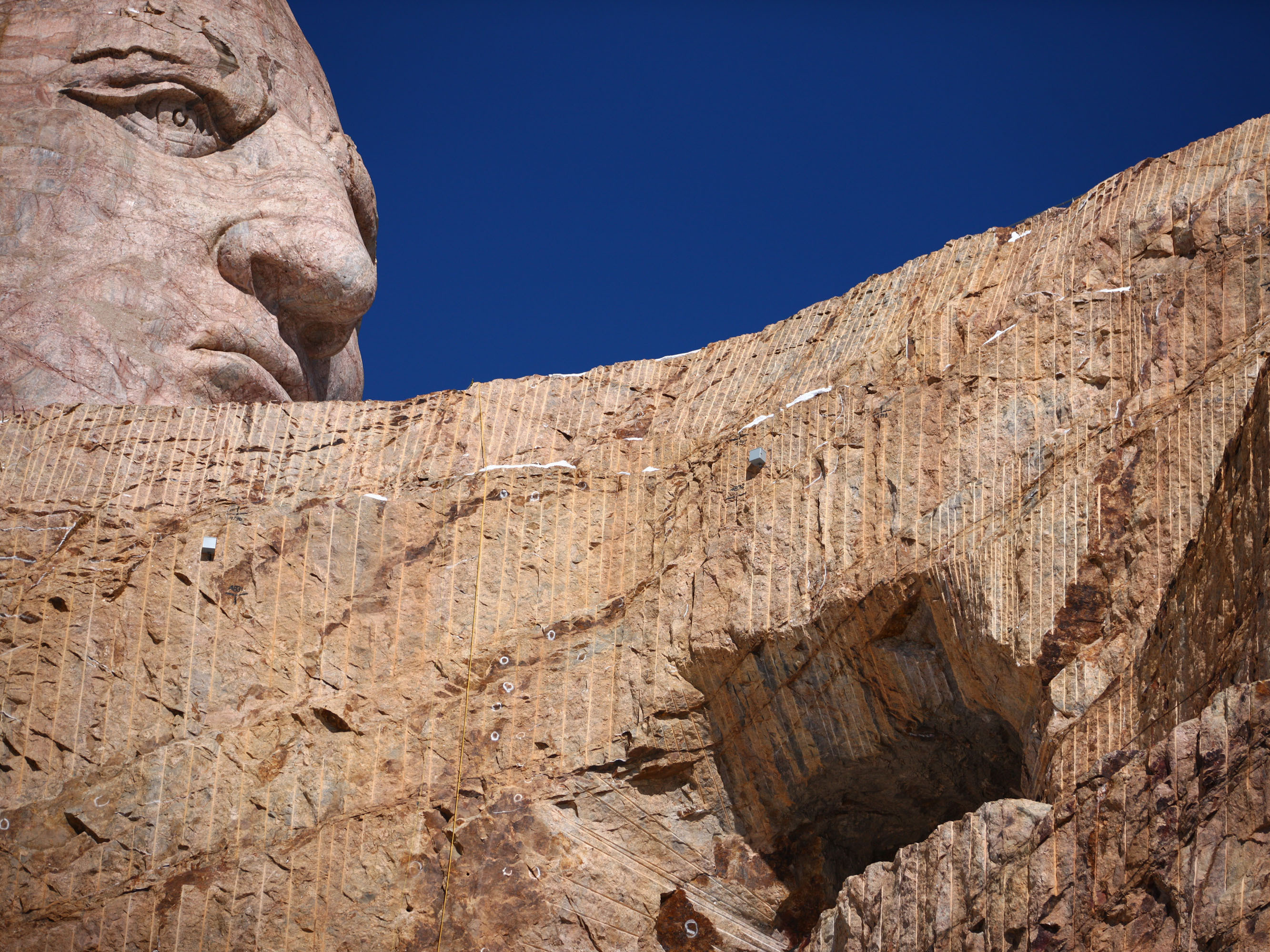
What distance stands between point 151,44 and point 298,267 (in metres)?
1.90

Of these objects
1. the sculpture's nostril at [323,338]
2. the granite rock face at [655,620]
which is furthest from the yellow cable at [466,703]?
the sculpture's nostril at [323,338]

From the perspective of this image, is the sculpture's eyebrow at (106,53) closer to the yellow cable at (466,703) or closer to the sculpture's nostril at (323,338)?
the sculpture's nostril at (323,338)

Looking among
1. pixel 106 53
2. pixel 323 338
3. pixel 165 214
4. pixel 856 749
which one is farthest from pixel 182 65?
pixel 856 749

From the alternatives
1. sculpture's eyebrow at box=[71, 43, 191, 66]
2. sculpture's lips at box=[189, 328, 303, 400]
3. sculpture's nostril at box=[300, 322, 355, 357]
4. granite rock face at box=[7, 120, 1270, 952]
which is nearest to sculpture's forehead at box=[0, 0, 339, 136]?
sculpture's eyebrow at box=[71, 43, 191, 66]

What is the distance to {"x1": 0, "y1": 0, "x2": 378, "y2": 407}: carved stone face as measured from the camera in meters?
9.73

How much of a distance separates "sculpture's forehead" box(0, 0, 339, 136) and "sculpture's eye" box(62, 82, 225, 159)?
13 cm

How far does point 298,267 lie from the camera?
10508 millimetres

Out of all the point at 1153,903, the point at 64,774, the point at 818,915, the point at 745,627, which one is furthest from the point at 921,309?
the point at 64,774

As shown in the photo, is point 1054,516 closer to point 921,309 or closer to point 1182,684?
point 1182,684

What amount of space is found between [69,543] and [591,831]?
11.0 feet

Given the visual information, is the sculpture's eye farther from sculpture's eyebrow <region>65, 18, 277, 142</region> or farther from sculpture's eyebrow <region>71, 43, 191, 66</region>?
sculpture's eyebrow <region>71, 43, 191, 66</region>

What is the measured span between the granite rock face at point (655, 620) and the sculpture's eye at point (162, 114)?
8.16 ft

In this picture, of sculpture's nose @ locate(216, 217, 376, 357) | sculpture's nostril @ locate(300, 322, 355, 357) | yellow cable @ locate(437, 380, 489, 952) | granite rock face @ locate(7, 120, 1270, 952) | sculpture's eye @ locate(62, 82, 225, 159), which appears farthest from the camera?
sculpture's nostril @ locate(300, 322, 355, 357)

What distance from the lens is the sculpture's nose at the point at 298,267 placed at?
10.4 m
